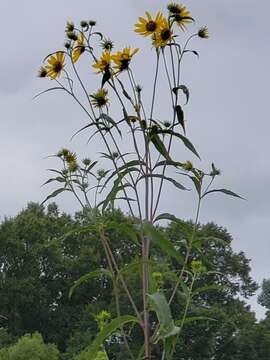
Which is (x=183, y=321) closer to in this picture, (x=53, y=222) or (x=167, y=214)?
(x=167, y=214)

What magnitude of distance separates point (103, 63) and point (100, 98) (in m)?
0.13

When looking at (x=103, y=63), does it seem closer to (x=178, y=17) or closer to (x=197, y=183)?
(x=178, y=17)

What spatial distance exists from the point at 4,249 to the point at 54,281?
7.02 ft

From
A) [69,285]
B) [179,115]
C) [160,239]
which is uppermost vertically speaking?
[69,285]

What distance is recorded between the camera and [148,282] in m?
2.56

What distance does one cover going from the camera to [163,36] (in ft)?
8.55

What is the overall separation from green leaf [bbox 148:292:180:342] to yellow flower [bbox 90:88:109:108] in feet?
2.30

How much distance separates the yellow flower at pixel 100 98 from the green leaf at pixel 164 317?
0.70 meters

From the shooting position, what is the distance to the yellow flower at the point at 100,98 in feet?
8.84

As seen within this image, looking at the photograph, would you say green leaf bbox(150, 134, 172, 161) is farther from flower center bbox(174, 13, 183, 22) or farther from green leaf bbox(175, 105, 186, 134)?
flower center bbox(174, 13, 183, 22)

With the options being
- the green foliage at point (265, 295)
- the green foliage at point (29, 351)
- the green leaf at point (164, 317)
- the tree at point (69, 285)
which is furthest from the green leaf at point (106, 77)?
the green foliage at point (265, 295)

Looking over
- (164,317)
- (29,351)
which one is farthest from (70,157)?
(29,351)

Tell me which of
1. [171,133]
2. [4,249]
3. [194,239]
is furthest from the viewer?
[4,249]

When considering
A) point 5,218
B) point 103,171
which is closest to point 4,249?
point 5,218
